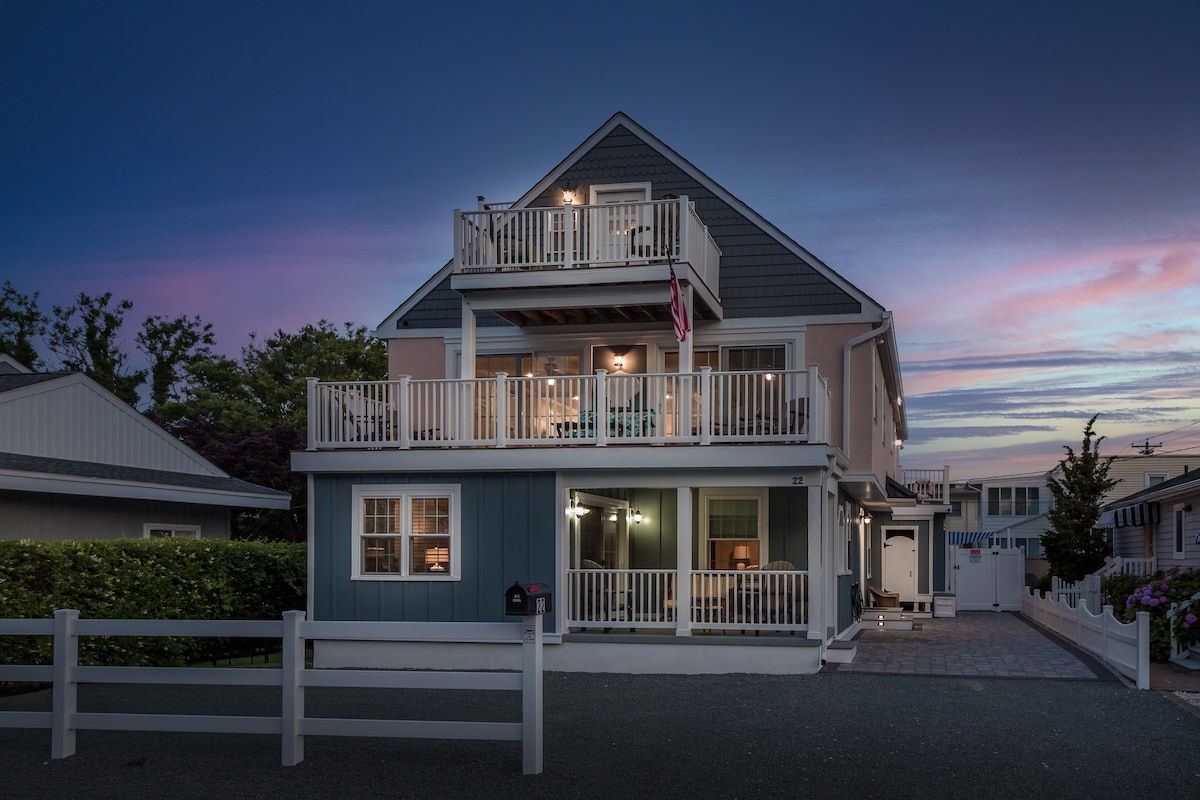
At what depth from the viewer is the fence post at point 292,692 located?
28.3 ft

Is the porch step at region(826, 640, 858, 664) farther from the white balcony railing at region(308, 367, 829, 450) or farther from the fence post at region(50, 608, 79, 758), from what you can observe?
the fence post at region(50, 608, 79, 758)

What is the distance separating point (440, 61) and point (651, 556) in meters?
9.61

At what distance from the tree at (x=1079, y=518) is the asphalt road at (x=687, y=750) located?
65.9ft

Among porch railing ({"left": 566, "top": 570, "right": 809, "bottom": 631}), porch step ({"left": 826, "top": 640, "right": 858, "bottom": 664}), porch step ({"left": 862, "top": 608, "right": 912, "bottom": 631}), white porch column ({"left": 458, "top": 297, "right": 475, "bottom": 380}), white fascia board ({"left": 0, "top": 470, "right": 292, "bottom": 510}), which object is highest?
white porch column ({"left": 458, "top": 297, "right": 475, "bottom": 380})

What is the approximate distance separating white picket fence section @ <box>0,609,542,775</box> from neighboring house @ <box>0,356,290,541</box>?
Answer: 7.12m

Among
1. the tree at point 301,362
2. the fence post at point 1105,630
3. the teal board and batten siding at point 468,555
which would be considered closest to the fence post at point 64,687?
the teal board and batten siding at point 468,555

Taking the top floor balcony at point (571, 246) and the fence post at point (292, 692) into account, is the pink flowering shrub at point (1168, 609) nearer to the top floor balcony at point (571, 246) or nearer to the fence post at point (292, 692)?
the top floor balcony at point (571, 246)

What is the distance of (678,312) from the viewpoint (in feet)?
53.2

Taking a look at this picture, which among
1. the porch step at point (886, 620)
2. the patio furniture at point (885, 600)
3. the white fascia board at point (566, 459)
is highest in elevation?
the white fascia board at point (566, 459)

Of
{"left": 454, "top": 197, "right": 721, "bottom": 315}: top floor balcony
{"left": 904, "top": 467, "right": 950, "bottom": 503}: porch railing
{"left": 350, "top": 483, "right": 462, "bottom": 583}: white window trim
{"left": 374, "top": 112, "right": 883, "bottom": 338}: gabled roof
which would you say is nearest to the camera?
{"left": 350, "top": 483, "right": 462, "bottom": 583}: white window trim

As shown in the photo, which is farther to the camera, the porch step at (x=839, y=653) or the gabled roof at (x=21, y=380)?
the gabled roof at (x=21, y=380)

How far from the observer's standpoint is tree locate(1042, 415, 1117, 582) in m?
31.8

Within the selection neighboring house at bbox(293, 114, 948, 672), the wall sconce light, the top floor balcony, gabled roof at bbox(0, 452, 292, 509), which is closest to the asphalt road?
neighboring house at bbox(293, 114, 948, 672)

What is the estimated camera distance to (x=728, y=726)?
35.1 ft
